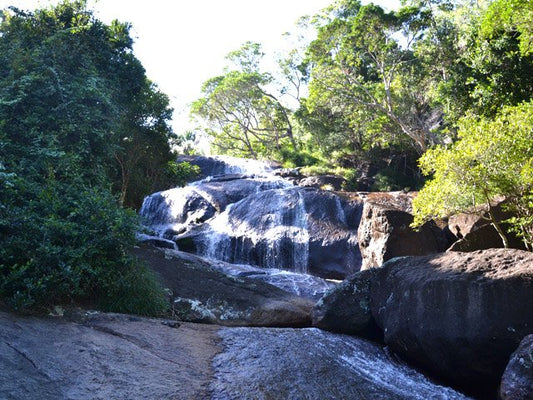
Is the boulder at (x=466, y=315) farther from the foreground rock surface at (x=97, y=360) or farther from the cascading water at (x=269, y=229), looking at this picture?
the cascading water at (x=269, y=229)

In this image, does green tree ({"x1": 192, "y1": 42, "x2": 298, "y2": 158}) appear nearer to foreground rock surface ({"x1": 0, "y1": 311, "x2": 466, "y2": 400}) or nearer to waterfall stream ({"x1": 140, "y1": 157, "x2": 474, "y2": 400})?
waterfall stream ({"x1": 140, "y1": 157, "x2": 474, "y2": 400})

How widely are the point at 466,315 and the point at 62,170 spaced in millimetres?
7379

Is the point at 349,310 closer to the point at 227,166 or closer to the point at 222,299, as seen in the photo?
the point at 222,299

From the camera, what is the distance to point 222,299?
7992 millimetres

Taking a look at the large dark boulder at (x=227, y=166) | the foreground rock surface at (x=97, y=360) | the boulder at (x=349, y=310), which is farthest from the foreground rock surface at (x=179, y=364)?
the large dark boulder at (x=227, y=166)

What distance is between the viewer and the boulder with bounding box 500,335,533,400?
420 centimetres

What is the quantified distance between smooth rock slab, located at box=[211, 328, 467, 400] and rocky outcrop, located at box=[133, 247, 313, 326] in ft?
3.95

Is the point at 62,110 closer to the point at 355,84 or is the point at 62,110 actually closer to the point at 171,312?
the point at 171,312

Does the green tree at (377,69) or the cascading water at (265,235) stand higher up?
the green tree at (377,69)

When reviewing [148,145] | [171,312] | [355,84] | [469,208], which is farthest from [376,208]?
[355,84]

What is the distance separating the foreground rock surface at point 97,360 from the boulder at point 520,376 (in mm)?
3091

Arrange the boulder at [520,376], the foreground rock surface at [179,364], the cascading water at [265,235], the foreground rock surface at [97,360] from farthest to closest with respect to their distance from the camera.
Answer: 1. the cascading water at [265,235]
2. the boulder at [520,376]
3. the foreground rock surface at [179,364]
4. the foreground rock surface at [97,360]

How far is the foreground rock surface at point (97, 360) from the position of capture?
3.43 metres

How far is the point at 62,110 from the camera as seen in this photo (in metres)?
9.00
